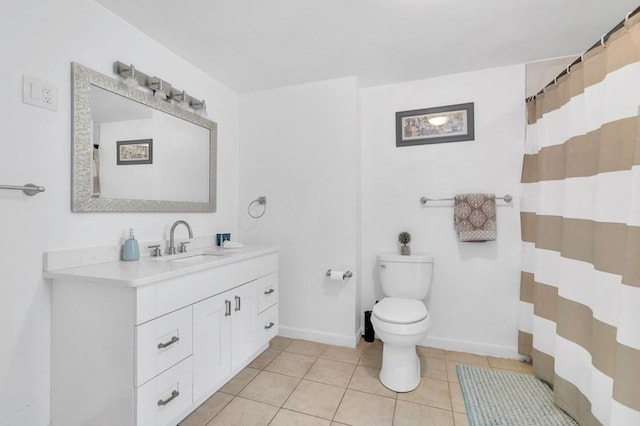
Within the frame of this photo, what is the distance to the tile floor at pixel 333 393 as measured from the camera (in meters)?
1.54

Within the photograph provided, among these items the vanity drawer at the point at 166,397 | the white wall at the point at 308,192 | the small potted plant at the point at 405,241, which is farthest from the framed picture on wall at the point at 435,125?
the vanity drawer at the point at 166,397

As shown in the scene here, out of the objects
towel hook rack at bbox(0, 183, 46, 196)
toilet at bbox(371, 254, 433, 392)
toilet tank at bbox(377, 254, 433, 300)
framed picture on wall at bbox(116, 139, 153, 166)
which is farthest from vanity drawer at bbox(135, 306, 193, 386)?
toilet tank at bbox(377, 254, 433, 300)

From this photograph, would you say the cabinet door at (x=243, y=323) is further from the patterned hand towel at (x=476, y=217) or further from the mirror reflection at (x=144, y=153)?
the patterned hand towel at (x=476, y=217)

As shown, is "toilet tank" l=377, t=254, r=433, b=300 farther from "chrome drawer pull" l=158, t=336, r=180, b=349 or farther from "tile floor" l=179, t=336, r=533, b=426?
"chrome drawer pull" l=158, t=336, r=180, b=349

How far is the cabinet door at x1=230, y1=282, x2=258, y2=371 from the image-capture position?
1785 millimetres

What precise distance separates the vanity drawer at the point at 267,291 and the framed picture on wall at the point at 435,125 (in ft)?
4.90

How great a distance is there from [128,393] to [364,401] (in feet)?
3.90

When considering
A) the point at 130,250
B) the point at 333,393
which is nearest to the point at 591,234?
the point at 333,393

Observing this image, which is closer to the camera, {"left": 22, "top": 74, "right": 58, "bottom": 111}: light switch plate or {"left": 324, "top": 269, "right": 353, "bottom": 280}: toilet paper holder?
{"left": 22, "top": 74, "right": 58, "bottom": 111}: light switch plate

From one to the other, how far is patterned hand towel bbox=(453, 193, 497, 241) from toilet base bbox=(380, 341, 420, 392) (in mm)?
928

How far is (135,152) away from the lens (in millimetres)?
1778

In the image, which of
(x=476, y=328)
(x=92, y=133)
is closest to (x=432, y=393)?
(x=476, y=328)

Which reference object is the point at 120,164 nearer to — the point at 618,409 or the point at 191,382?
the point at 191,382

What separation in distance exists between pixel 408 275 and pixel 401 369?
0.64 m
